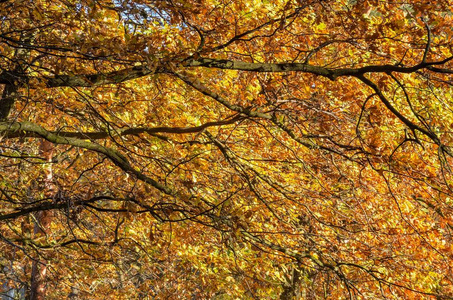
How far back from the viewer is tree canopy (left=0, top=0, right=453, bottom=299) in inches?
193

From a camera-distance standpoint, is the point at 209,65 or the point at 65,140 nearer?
the point at 209,65

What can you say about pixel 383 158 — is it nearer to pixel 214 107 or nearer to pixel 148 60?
pixel 148 60

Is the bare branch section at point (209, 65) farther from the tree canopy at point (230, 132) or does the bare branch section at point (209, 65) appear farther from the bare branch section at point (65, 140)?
the bare branch section at point (65, 140)

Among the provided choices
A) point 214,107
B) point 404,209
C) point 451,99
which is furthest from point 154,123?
point 451,99

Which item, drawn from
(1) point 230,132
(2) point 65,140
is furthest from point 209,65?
(1) point 230,132

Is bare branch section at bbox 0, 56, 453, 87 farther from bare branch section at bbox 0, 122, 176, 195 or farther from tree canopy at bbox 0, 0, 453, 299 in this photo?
bare branch section at bbox 0, 122, 176, 195

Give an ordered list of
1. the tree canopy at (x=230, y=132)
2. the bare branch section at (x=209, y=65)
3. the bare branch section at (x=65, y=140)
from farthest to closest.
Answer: the tree canopy at (x=230, y=132)
the bare branch section at (x=65, y=140)
the bare branch section at (x=209, y=65)

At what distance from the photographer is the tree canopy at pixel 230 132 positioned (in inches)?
193

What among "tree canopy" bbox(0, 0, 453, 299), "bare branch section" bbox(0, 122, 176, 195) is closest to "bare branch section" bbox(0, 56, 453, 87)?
"tree canopy" bbox(0, 0, 453, 299)

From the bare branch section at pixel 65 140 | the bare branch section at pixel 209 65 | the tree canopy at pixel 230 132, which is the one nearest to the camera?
the bare branch section at pixel 209 65

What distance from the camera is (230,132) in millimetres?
8641

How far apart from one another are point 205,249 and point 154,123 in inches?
99.1

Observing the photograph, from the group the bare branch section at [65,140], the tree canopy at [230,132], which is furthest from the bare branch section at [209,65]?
the bare branch section at [65,140]

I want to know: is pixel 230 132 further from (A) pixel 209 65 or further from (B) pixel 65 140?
(B) pixel 65 140
